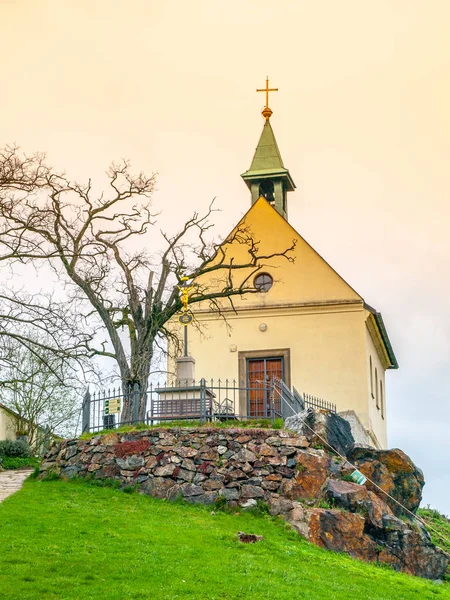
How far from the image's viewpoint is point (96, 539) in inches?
638

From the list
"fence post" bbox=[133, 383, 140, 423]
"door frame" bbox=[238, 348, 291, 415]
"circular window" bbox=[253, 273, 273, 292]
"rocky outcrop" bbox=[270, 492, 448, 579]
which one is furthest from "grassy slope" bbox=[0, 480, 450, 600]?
"circular window" bbox=[253, 273, 273, 292]

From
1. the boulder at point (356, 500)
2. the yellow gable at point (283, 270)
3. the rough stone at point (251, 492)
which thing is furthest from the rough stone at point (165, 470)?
the yellow gable at point (283, 270)

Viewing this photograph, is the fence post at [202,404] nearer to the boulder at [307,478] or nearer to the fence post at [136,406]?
the fence post at [136,406]

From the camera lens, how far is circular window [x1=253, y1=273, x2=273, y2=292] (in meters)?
32.2

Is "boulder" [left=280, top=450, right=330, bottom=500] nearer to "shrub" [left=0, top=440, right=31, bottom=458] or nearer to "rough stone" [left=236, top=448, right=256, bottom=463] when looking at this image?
"rough stone" [left=236, top=448, right=256, bottom=463]

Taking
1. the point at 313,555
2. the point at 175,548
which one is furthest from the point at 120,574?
the point at 313,555

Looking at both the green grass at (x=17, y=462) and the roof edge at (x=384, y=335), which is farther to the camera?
the roof edge at (x=384, y=335)

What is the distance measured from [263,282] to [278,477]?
1233 centimetres

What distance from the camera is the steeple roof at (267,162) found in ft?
119

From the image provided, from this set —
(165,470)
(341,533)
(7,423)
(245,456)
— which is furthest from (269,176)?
(341,533)

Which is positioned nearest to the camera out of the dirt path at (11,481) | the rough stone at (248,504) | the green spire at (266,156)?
the rough stone at (248,504)

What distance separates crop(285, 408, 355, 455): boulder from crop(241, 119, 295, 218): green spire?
563 inches

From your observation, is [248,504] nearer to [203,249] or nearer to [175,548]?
[175,548]

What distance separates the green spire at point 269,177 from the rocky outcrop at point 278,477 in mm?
15312
